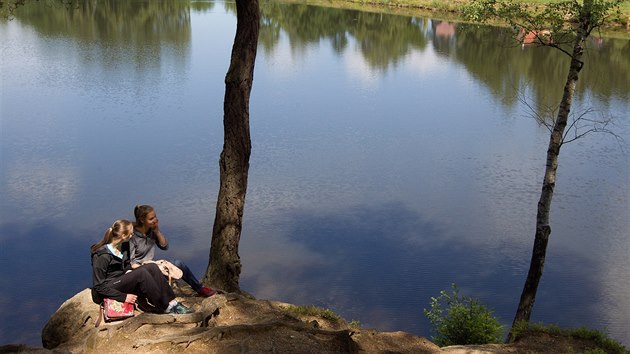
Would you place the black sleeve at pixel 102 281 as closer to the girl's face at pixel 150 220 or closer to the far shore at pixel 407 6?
the girl's face at pixel 150 220

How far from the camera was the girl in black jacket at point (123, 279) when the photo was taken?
704cm

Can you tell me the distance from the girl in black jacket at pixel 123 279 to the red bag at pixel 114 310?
0.15ft

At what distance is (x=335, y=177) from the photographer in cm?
1756

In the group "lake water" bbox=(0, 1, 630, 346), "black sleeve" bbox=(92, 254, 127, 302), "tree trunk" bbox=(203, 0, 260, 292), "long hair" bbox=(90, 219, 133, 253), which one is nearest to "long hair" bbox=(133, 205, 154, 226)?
"long hair" bbox=(90, 219, 133, 253)

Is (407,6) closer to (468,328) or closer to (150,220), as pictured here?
(468,328)

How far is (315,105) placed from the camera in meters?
23.6

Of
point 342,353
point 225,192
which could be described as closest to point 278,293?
point 225,192

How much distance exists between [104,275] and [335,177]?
10774 mm

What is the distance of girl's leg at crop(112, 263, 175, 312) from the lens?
711 cm

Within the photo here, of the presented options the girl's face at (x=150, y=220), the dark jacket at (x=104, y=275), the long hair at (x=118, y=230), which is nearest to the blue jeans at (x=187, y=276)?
the girl's face at (x=150, y=220)

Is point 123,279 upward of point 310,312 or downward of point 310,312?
upward

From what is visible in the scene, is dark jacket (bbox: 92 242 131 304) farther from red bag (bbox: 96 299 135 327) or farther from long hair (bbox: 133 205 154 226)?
long hair (bbox: 133 205 154 226)

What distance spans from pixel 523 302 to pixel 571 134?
12.3 m

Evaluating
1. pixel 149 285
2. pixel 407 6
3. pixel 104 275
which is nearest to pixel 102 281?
pixel 104 275
